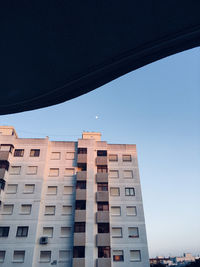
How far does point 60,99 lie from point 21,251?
19152mm

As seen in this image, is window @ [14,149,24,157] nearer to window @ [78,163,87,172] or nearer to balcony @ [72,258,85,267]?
window @ [78,163,87,172]

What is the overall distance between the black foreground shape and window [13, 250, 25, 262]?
18.8 metres

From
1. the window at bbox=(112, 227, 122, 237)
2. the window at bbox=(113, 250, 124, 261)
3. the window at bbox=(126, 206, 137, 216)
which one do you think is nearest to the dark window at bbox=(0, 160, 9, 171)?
the window at bbox=(112, 227, 122, 237)

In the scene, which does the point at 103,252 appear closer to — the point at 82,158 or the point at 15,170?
the point at 82,158

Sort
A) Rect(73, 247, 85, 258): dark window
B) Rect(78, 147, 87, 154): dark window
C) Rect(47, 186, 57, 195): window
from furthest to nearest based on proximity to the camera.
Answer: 1. Rect(78, 147, 87, 154): dark window
2. Rect(47, 186, 57, 195): window
3. Rect(73, 247, 85, 258): dark window

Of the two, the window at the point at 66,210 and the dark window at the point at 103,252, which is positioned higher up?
the window at the point at 66,210

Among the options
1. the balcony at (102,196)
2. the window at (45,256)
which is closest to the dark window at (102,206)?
the balcony at (102,196)

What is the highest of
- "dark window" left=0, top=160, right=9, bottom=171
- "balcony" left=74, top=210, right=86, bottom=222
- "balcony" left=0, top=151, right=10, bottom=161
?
"balcony" left=0, top=151, right=10, bottom=161

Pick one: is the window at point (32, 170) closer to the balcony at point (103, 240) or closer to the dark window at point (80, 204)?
the dark window at point (80, 204)

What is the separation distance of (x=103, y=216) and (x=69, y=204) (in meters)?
3.71

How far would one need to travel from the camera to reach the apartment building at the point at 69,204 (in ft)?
57.4

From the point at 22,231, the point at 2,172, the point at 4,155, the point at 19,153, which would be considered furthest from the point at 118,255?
the point at 4,155

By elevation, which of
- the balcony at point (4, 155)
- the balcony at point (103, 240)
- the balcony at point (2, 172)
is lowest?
the balcony at point (103, 240)

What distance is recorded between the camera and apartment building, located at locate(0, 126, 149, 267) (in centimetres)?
1750
